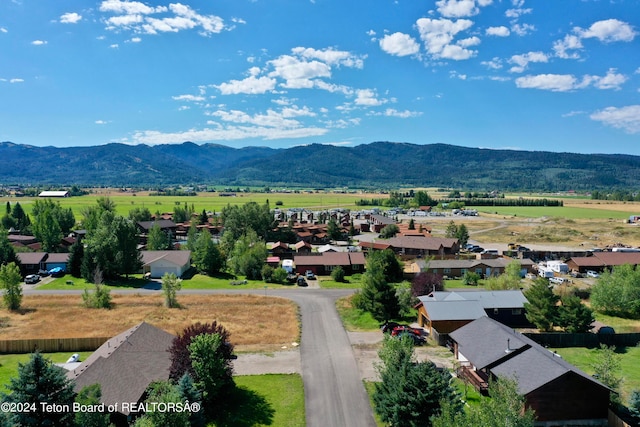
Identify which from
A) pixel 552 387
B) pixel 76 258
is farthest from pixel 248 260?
pixel 552 387

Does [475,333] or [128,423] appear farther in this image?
[475,333]

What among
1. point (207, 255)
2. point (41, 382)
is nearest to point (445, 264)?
point (207, 255)

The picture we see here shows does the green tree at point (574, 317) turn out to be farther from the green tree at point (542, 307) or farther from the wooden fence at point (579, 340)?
the wooden fence at point (579, 340)

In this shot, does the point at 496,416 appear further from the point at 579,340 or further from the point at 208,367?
the point at 579,340

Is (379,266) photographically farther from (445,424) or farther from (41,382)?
(41,382)

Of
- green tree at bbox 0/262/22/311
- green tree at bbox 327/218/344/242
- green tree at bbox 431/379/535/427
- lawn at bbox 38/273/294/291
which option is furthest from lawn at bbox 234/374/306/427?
green tree at bbox 327/218/344/242

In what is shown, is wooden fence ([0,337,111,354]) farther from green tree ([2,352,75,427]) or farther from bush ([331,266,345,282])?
bush ([331,266,345,282])
